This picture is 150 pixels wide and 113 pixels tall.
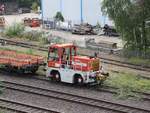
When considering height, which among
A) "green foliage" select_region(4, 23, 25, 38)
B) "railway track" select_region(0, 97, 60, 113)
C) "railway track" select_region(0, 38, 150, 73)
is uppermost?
"green foliage" select_region(4, 23, 25, 38)

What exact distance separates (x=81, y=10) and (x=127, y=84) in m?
27.6

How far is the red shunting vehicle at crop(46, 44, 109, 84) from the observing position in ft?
89.3

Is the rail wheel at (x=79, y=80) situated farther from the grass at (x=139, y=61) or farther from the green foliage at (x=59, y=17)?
the green foliage at (x=59, y=17)

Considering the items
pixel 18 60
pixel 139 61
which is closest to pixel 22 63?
pixel 18 60

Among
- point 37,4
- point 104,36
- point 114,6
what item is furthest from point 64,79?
point 37,4

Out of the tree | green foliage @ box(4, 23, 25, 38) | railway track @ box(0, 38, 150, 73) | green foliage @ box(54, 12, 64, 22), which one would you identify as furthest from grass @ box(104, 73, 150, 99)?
green foliage @ box(54, 12, 64, 22)

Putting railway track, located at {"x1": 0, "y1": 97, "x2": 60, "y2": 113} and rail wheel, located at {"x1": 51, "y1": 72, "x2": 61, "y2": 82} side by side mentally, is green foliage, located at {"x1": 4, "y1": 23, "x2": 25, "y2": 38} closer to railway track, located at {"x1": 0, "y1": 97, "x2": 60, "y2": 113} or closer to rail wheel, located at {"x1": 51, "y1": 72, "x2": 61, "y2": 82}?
rail wheel, located at {"x1": 51, "y1": 72, "x2": 61, "y2": 82}

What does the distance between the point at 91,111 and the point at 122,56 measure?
1538cm

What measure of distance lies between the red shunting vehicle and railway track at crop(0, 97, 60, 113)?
4665 mm

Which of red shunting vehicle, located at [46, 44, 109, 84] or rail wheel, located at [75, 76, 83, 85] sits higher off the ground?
red shunting vehicle, located at [46, 44, 109, 84]

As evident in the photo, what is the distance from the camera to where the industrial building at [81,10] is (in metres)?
53.9

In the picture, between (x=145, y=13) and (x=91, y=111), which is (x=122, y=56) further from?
(x=91, y=111)

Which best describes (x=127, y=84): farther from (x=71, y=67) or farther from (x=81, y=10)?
(x=81, y=10)

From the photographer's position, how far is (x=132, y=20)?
3553 cm
